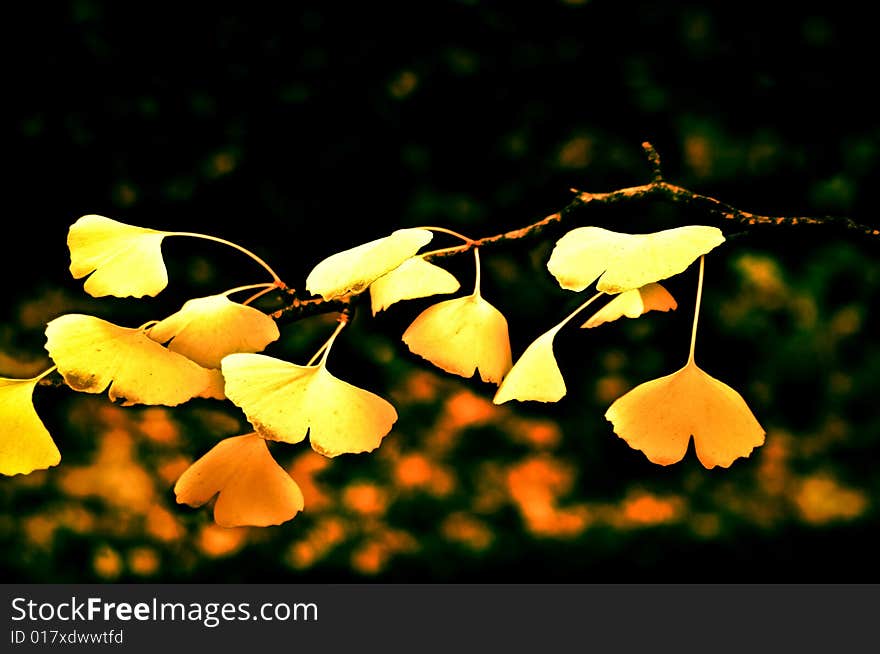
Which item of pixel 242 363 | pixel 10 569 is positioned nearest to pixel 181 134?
pixel 242 363

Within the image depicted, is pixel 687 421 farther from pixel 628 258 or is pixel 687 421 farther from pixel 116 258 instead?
pixel 116 258

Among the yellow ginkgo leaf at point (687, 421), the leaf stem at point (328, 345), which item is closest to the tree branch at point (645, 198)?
the leaf stem at point (328, 345)

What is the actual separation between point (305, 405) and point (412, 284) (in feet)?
0.30

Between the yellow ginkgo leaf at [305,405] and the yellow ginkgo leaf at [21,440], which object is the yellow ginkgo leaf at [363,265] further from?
the yellow ginkgo leaf at [21,440]

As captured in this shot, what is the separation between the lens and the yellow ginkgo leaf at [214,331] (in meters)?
0.39

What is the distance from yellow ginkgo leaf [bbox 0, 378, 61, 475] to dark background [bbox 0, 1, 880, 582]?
0.42ft

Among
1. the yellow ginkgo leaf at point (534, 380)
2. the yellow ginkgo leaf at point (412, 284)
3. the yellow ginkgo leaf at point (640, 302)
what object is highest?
the yellow ginkgo leaf at point (412, 284)

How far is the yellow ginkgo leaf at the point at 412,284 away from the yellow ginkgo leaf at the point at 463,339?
0.01 meters

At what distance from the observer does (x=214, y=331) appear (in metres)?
0.39

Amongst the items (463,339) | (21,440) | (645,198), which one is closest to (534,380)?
(463,339)

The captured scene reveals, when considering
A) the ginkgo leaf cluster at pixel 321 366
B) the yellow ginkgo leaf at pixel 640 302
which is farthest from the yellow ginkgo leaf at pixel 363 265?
the yellow ginkgo leaf at pixel 640 302

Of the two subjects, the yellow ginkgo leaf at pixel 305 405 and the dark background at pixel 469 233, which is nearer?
the yellow ginkgo leaf at pixel 305 405

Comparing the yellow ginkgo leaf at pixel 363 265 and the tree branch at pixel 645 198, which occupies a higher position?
the tree branch at pixel 645 198

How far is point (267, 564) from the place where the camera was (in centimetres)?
54
